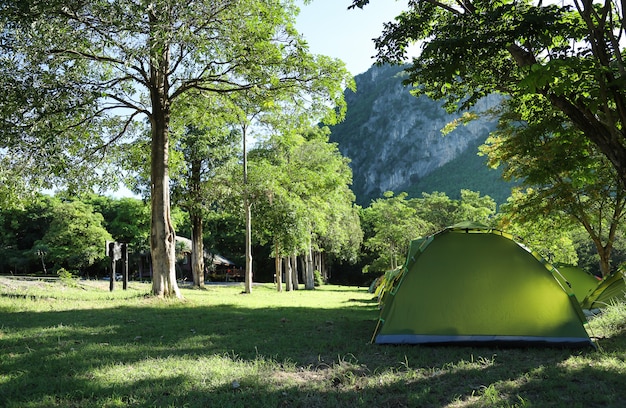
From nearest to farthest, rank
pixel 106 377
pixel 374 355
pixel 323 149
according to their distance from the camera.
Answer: pixel 106 377 → pixel 374 355 → pixel 323 149

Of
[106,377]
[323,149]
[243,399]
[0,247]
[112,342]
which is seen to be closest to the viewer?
[243,399]

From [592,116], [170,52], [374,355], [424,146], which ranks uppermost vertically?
[424,146]

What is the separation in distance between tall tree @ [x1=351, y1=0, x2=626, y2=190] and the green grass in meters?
3.08

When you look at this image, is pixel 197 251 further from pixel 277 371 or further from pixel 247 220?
pixel 277 371

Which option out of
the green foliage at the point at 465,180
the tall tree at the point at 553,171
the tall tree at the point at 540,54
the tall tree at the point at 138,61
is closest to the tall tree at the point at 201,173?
the tall tree at the point at 138,61

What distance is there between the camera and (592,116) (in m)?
6.58

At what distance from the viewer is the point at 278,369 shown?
462 cm

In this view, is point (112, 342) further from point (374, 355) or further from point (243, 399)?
point (374, 355)

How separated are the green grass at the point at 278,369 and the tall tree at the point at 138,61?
488 cm

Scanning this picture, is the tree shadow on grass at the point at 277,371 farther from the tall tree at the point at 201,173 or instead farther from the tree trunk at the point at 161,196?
the tall tree at the point at 201,173

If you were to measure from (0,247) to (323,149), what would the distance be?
114 ft

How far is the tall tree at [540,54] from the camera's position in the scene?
5.67 metres

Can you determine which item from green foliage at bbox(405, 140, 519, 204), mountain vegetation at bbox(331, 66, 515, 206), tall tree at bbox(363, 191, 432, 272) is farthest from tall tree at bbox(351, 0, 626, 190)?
mountain vegetation at bbox(331, 66, 515, 206)

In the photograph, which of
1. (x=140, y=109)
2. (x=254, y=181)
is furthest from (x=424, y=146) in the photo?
(x=140, y=109)
